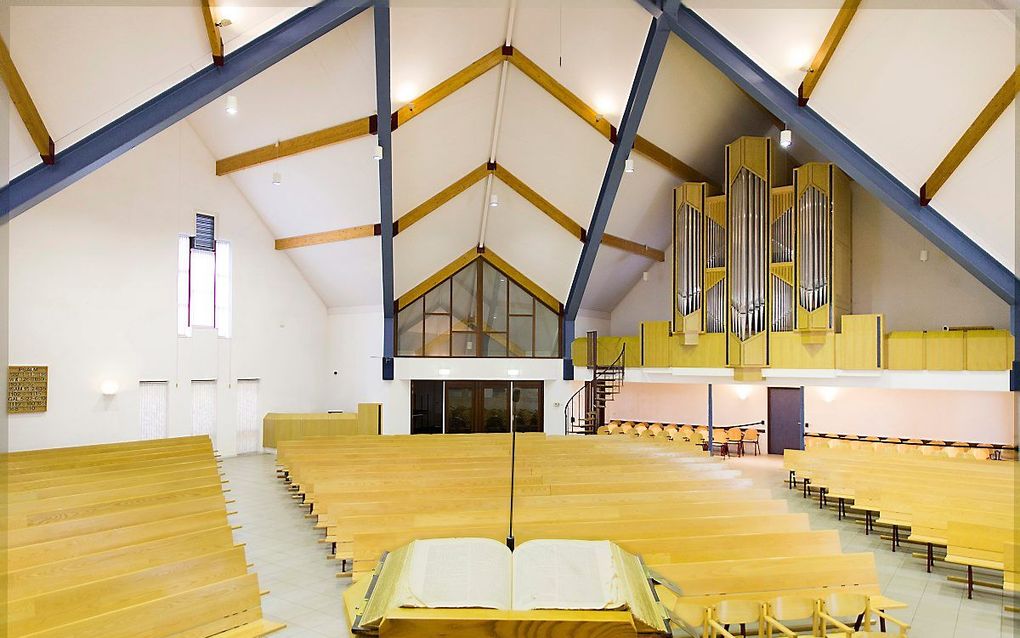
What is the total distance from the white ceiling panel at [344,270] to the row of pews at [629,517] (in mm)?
5000

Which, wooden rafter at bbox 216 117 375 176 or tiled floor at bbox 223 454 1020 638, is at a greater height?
wooden rafter at bbox 216 117 375 176

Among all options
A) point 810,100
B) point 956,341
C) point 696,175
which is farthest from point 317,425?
point 956,341

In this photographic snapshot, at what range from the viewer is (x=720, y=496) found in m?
6.57

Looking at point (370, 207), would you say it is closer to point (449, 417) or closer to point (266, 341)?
point (266, 341)

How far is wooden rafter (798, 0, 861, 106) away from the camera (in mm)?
7594

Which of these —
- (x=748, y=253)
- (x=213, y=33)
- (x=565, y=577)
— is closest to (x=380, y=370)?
(x=748, y=253)

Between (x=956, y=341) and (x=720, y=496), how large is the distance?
6210 millimetres

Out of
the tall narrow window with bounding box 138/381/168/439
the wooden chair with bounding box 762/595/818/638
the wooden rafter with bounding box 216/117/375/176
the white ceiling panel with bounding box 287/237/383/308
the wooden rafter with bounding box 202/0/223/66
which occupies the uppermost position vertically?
the wooden rafter with bounding box 202/0/223/66

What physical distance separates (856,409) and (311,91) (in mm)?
11712

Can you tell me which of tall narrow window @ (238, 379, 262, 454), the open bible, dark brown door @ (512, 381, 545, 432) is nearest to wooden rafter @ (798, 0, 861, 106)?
the open bible

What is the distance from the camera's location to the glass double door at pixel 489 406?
15500mm

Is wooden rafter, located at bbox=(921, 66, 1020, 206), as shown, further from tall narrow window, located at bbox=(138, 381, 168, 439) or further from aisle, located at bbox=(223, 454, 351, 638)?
tall narrow window, located at bbox=(138, 381, 168, 439)

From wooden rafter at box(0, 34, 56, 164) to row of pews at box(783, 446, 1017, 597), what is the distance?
927cm

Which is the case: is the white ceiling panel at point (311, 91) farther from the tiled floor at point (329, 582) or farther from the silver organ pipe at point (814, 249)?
the silver organ pipe at point (814, 249)
